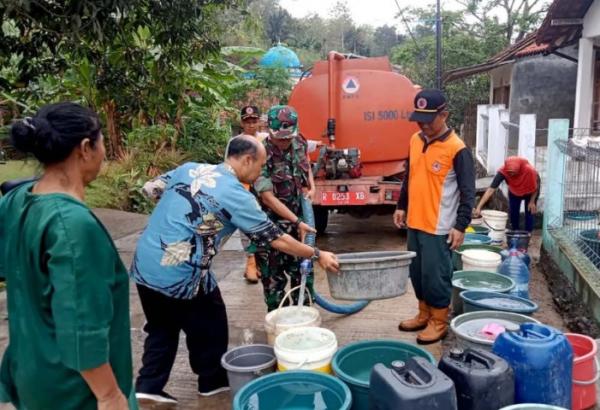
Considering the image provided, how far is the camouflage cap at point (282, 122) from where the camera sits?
388 centimetres

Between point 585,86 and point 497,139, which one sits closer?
point 585,86

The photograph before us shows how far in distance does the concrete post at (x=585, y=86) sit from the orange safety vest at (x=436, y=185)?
756 centimetres

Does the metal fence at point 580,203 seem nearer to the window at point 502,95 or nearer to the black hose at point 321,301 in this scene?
the black hose at point 321,301

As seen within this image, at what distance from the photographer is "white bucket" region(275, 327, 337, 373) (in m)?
2.80

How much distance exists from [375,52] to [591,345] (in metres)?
49.4

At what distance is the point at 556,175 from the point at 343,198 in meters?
2.40

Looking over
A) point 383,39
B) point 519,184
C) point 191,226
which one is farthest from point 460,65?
point 383,39

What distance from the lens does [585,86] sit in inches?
392

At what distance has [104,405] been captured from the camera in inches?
63.7

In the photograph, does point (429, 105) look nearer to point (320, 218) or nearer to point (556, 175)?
point (556, 175)

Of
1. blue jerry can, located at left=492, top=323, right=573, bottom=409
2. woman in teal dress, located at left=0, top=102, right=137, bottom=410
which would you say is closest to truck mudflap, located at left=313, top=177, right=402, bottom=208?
blue jerry can, located at left=492, top=323, right=573, bottom=409

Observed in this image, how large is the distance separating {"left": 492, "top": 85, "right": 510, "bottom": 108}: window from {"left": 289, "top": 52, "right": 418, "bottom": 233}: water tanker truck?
10.1 m

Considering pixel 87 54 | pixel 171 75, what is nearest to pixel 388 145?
pixel 171 75

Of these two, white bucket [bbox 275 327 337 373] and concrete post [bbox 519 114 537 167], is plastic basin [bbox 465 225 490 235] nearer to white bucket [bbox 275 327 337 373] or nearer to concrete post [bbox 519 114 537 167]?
concrete post [bbox 519 114 537 167]
